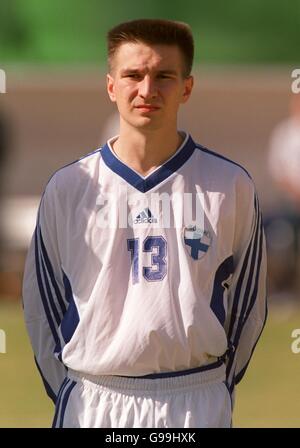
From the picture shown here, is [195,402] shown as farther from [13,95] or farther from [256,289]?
[13,95]

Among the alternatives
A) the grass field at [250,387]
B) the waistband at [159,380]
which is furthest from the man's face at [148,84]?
the grass field at [250,387]

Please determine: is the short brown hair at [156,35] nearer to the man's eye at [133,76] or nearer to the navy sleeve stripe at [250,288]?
the man's eye at [133,76]

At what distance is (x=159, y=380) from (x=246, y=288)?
50 centimetres

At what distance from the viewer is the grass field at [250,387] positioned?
743 centimetres

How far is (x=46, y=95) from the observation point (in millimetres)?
16938

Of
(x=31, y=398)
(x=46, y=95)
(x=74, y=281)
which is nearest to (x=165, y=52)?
(x=74, y=281)

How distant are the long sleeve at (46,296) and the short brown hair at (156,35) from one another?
555mm

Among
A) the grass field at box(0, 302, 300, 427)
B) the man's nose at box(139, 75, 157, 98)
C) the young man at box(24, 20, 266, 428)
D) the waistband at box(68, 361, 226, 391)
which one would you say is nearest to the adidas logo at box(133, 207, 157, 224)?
the young man at box(24, 20, 266, 428)

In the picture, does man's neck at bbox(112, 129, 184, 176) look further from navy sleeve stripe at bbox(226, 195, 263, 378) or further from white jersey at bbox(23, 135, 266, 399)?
navy sleeve stripe at bbox(226, 195, 263, 378)

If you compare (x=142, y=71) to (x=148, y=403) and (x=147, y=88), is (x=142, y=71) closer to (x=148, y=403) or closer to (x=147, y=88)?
(x=147, y=88)

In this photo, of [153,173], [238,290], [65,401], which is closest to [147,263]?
[153,173]

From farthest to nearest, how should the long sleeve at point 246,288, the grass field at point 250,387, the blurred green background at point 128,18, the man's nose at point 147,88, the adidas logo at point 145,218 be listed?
the blurred green background at point 128,18
the grass field at point 250,387
the long sleeve at point 246,288
the adidas logo at point 145,218
the man's nose at point 147,88

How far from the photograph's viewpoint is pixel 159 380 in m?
4.08

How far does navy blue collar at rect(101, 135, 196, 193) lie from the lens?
4172mm
